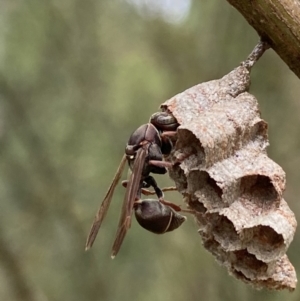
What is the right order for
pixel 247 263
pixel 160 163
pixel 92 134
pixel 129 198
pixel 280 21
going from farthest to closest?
pixel 92 134, pixel 160 163, pixel 129 198, pixel 247 263, pixel 280 21

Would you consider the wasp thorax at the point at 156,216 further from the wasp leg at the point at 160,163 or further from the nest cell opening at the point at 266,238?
the nest cell opening at the point at 266,238

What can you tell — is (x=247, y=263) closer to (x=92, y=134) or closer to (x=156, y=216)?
(x=156, y=216)

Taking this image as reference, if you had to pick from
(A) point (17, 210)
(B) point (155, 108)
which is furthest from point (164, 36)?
(A) point (17, 210)

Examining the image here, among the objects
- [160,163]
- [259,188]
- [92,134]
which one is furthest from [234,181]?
[92,134]

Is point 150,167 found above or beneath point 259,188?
above

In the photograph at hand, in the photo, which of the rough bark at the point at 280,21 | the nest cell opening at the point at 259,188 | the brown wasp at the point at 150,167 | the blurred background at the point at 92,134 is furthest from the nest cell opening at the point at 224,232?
the blurred background at the point at 92,134

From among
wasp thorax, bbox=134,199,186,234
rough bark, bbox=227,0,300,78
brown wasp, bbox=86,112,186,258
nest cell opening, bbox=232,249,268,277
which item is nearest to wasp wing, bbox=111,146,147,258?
brown wasp, bbox=86,112,186,258
